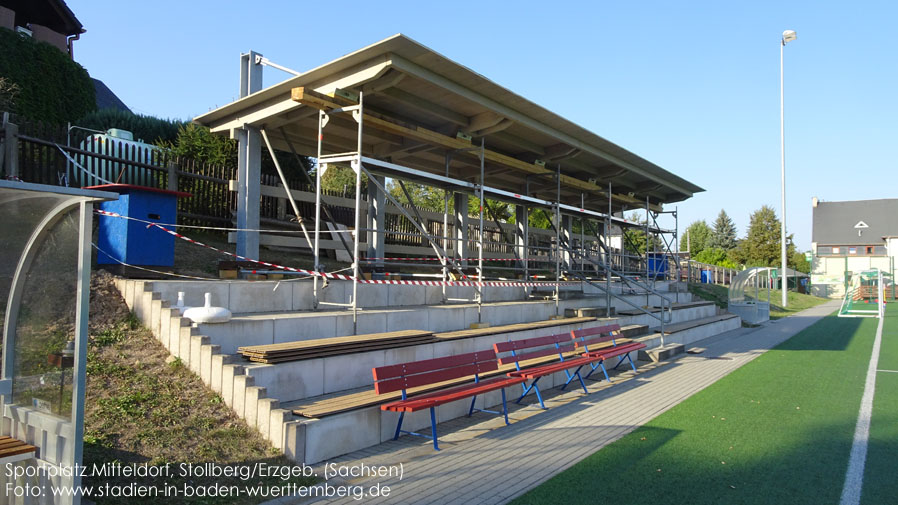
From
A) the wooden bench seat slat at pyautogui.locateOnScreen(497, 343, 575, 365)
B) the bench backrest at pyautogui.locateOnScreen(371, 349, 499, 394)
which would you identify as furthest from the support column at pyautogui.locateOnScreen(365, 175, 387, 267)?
the bench backrest at pyautogui.locateOnScreen(371, 349, 499, 394)

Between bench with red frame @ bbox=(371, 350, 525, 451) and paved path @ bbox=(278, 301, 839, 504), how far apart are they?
0.33 m

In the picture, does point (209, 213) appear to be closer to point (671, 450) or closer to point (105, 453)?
point (105, 453)

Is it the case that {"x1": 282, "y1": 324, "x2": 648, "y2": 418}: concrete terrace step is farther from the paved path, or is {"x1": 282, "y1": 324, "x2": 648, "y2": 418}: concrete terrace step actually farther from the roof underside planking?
the roof underside planking

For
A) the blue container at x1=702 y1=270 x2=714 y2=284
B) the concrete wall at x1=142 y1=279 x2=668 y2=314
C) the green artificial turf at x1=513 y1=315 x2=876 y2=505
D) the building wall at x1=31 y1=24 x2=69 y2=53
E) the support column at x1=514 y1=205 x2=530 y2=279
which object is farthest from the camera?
the blue container at x1=702 y1=270 x2=714 y2=284

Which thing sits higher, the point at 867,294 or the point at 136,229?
the point at 136,229

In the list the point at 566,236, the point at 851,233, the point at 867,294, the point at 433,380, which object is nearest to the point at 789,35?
the point at 867,294

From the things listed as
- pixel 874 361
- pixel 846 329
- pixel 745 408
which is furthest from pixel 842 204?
pixel 745 408

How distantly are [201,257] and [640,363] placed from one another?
879cm

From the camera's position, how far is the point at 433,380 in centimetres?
656

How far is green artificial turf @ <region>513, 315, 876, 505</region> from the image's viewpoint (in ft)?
15.8

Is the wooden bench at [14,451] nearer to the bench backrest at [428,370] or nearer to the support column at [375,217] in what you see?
the bench backrest at [428,370]

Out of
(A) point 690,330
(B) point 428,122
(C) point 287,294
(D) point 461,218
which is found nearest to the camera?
(C) point 287,294

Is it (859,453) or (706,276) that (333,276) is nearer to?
(859,453)

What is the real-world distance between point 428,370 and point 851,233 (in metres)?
75.3
